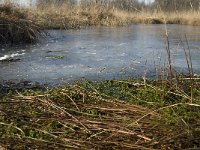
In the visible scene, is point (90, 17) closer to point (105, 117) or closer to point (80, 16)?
point (80, 16)

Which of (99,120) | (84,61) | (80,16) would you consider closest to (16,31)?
(84,61)

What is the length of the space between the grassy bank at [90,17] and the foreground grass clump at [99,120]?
15.8m

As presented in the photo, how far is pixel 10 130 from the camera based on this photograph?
12.1 ft

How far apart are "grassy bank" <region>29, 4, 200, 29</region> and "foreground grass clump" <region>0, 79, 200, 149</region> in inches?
622

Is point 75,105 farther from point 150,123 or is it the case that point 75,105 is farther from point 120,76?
point 120,76

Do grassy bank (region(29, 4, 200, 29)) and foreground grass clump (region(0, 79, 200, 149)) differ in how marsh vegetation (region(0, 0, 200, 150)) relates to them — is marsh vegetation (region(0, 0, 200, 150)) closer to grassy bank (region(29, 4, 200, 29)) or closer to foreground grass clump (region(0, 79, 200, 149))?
foreground grass clump (region(0, 79, 200, 149))

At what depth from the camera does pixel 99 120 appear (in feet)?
12.3

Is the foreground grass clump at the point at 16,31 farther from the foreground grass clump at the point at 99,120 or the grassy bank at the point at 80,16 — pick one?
the foreground grass clump at the point at 99,120

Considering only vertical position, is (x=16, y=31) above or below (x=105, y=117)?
above

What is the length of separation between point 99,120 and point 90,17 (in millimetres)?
20505

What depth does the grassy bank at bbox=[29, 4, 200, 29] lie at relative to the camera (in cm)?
2156

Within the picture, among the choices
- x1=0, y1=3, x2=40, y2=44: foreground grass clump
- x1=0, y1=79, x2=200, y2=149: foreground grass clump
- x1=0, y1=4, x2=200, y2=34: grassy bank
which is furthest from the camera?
x1=0, y1=4, x2=200, y2=34: grassy bank

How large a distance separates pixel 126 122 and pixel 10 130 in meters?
1.12

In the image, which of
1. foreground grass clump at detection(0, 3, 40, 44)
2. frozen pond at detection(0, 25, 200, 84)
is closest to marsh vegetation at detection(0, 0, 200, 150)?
frozen pond at detection(0, 25, 200, 84)
